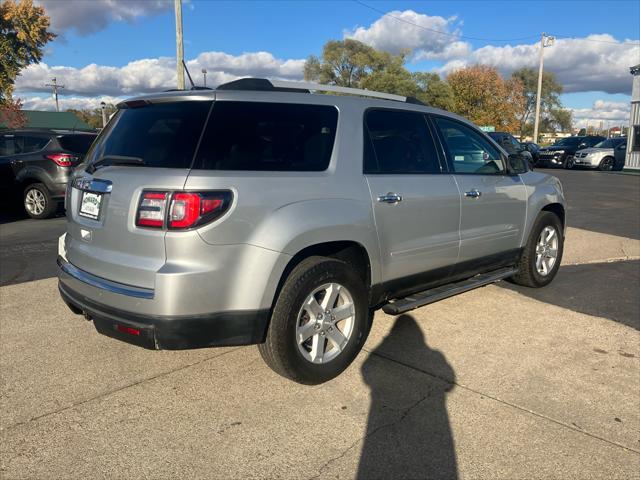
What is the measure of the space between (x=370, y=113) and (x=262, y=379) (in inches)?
81.2

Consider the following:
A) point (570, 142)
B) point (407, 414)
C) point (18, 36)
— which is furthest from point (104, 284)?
point (570, 142)

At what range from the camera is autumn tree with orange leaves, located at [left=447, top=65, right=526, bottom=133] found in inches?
1967

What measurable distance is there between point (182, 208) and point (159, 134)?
0.62 m

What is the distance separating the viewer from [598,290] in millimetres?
5773

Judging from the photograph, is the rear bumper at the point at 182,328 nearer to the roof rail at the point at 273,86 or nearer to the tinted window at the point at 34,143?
the roof rail at the point at 273,86

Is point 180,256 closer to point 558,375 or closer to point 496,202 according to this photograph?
point 558,375

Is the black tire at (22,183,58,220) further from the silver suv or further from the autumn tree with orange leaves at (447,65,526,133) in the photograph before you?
the autumn tree with orange leaves at (447,65,526,133)

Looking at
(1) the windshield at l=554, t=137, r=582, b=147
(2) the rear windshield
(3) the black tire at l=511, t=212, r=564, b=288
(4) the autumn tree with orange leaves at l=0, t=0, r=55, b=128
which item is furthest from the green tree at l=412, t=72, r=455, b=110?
(3) the black tire at l=511, t=212, r=564, b=288

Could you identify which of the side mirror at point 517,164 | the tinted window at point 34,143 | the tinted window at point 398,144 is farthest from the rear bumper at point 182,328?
the tinted window at point 34,143

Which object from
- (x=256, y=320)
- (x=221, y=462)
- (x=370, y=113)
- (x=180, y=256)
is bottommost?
(x=221, y=462)

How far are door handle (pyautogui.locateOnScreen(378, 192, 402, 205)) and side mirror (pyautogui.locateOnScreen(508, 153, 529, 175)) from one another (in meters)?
1.87

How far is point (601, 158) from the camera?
26.8 meters

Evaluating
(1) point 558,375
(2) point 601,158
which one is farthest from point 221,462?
(2) point 601,158

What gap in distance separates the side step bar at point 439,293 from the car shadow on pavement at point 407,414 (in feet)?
1.18
